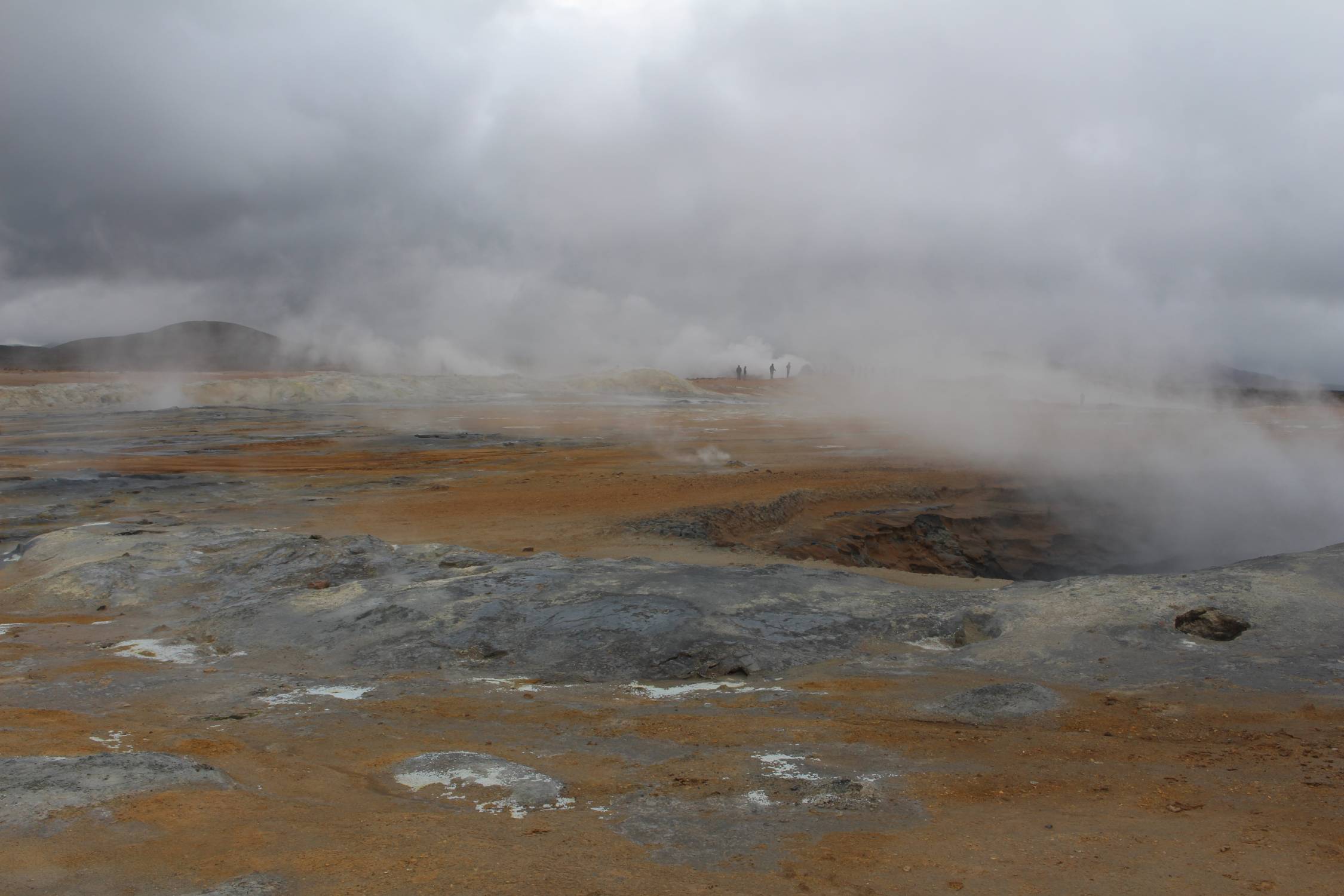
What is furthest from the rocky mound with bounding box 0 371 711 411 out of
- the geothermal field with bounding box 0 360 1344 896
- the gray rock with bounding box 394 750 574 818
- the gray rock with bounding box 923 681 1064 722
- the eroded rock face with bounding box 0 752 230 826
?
the gray rock with bounding box 923 681 1064 722

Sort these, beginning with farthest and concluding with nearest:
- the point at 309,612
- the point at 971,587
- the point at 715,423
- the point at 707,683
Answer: the point at 715,423
the point at 971,587
the point at 309,612
the point at 707,683

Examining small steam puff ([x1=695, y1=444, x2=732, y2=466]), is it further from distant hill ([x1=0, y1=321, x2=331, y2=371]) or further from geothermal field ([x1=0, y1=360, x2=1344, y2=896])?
distant hill ([x1=0, y1=321, x2=331, y2=371])

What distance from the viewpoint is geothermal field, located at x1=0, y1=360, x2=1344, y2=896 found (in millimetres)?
4160

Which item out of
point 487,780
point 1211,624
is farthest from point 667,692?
point 1211,624

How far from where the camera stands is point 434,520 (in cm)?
1580

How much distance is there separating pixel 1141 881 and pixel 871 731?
244cm

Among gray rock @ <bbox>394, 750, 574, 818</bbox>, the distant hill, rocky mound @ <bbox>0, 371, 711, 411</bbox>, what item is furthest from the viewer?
the distant hill

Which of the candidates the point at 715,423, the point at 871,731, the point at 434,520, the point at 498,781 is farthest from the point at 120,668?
the point at 715,423

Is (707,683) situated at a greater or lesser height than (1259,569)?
lesser

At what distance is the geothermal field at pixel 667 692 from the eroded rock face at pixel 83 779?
0.08 feet

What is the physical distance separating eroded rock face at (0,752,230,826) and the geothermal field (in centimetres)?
2

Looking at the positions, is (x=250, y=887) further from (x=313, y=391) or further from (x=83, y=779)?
(x=313, y=391)

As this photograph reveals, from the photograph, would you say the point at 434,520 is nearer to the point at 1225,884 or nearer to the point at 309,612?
the point at 309,612

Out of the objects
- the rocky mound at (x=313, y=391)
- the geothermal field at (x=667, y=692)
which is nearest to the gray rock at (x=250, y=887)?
the geothermal field at (x=667, y=692)
